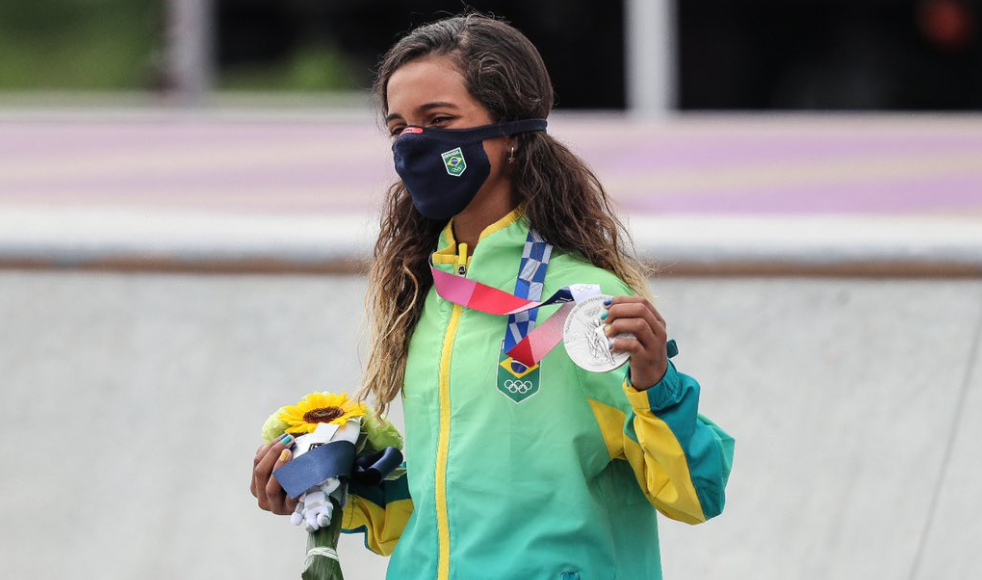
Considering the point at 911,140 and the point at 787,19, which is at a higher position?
the point at 787,19

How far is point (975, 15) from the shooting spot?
12.1 meters

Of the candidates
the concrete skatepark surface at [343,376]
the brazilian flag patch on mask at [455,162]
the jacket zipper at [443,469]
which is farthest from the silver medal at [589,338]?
the concrete skatepark surface at [343,376]

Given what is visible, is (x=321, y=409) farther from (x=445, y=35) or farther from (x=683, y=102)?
(x=683, y=102)

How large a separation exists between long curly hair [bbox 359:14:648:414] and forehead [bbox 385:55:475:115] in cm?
2

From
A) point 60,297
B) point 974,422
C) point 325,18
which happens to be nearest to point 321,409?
point 60,297

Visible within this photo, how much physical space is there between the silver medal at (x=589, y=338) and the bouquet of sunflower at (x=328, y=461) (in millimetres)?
564

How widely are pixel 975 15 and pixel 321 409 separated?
11.0 m

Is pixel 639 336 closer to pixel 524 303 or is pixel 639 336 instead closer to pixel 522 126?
pixel 524 303

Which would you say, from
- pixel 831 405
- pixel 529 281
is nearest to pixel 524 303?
pixel 529 281

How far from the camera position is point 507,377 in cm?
219

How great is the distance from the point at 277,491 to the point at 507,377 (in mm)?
490

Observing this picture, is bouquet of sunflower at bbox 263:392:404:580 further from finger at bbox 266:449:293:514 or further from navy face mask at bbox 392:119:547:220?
navy face mask at bbox 392:119:547:220

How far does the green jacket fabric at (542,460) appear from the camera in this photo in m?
2.10

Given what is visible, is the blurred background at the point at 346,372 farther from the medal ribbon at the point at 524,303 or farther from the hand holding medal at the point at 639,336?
the hand holding medal at the point at 639,336
